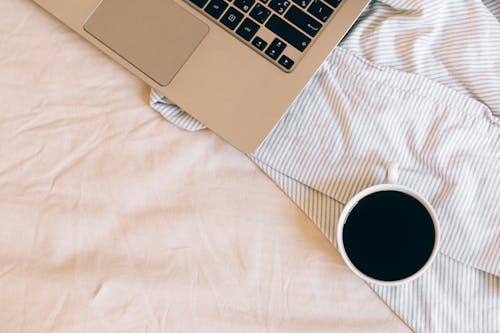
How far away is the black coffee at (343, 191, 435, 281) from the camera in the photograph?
0.52 meters

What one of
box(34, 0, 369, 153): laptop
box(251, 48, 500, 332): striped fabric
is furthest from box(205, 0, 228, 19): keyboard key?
box(251, 48, 500, 332): striped fabric

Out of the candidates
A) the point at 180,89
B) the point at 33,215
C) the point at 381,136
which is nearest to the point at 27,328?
the point at 33,215

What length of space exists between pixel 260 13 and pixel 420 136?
0.17m

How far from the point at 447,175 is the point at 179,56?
0.82ft

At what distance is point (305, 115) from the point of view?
0.59 meters

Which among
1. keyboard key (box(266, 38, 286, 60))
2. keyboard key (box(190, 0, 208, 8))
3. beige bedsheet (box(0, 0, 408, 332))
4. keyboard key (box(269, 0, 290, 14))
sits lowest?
beige bedsheet (box(0, 0, 408, 332))

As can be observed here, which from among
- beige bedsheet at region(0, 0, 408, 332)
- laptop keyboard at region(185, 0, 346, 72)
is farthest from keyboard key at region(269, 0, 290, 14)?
beige bedsheet at region(0, 0, 408, 332)

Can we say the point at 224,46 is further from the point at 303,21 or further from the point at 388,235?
the point at 388,235

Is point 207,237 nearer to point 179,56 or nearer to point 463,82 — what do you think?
point 179,56

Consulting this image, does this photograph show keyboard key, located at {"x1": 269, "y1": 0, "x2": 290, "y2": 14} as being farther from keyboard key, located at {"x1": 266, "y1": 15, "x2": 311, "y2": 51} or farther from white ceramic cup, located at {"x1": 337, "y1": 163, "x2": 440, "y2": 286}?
white ceramic cup, located at {"x1": 337, "y1": 163, "x2": 440, "y2": 286}

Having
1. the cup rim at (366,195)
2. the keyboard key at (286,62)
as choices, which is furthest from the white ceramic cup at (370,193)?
the keyboard key at (286,62)

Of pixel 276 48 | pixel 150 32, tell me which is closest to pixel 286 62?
pixel 276 48

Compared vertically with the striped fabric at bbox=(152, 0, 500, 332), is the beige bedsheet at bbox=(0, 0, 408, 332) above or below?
below

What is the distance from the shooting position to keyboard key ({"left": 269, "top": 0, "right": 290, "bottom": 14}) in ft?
1.81
